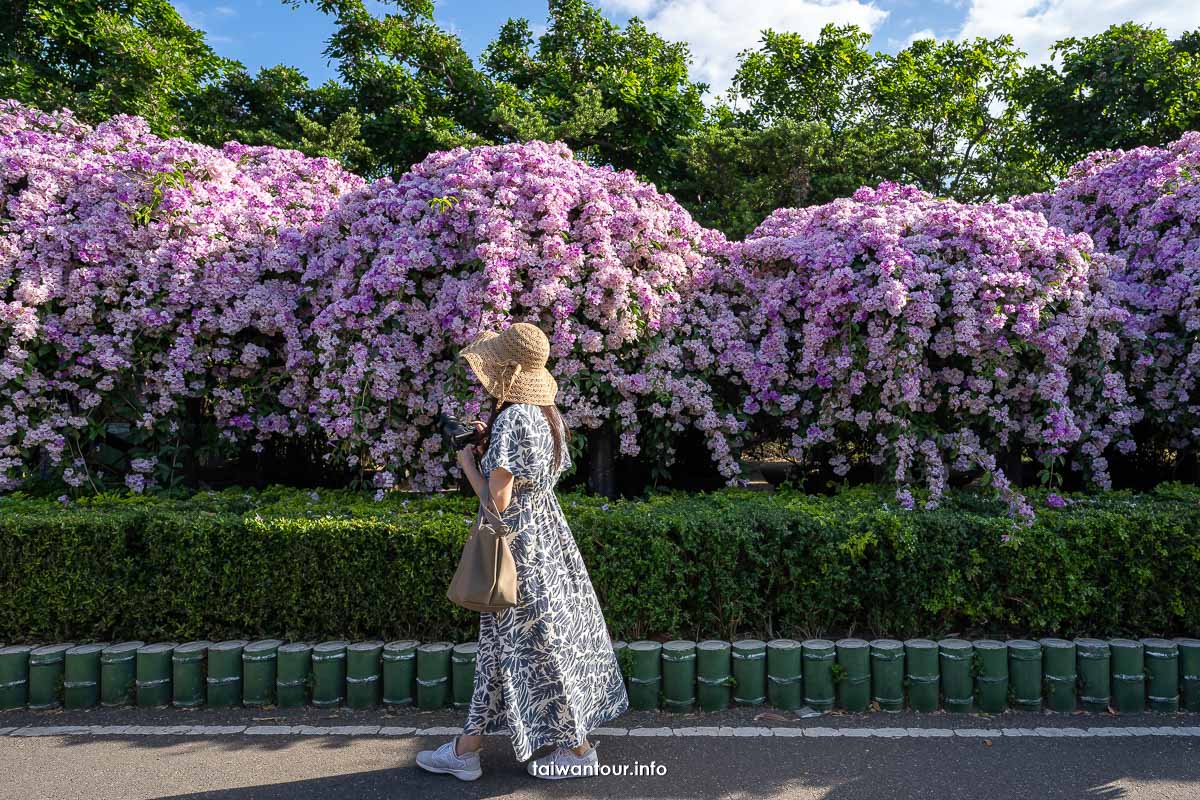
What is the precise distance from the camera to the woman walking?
275 cm

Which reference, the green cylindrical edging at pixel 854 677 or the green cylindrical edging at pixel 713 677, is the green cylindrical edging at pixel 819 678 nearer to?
the green cylindrical edging at pixel 854 677

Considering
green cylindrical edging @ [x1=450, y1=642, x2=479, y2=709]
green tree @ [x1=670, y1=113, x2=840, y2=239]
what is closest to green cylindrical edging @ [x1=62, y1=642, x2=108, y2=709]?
green cylindrical edging @ [x1=450, y1=642, x2=479, y2=709]

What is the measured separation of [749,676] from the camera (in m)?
3.51

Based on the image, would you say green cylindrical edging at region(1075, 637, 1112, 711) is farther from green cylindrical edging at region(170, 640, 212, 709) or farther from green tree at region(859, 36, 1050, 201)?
green tree at region(859, 36, 1050, 201)

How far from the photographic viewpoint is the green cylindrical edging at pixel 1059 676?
138 inches

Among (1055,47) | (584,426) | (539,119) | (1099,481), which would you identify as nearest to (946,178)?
(1055,47)

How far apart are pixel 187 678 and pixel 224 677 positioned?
16cm

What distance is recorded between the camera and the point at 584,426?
4.84 meters

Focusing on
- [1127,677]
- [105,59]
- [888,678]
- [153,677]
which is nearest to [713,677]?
[888,678]

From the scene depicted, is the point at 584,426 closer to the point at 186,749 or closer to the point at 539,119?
the point at 186,749

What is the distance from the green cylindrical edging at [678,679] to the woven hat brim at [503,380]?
1.37 m

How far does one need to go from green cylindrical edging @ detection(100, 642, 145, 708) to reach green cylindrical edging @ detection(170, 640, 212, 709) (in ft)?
0.58

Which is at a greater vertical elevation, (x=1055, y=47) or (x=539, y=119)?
(x=1055, y=47)

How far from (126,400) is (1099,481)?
19.3 ft
